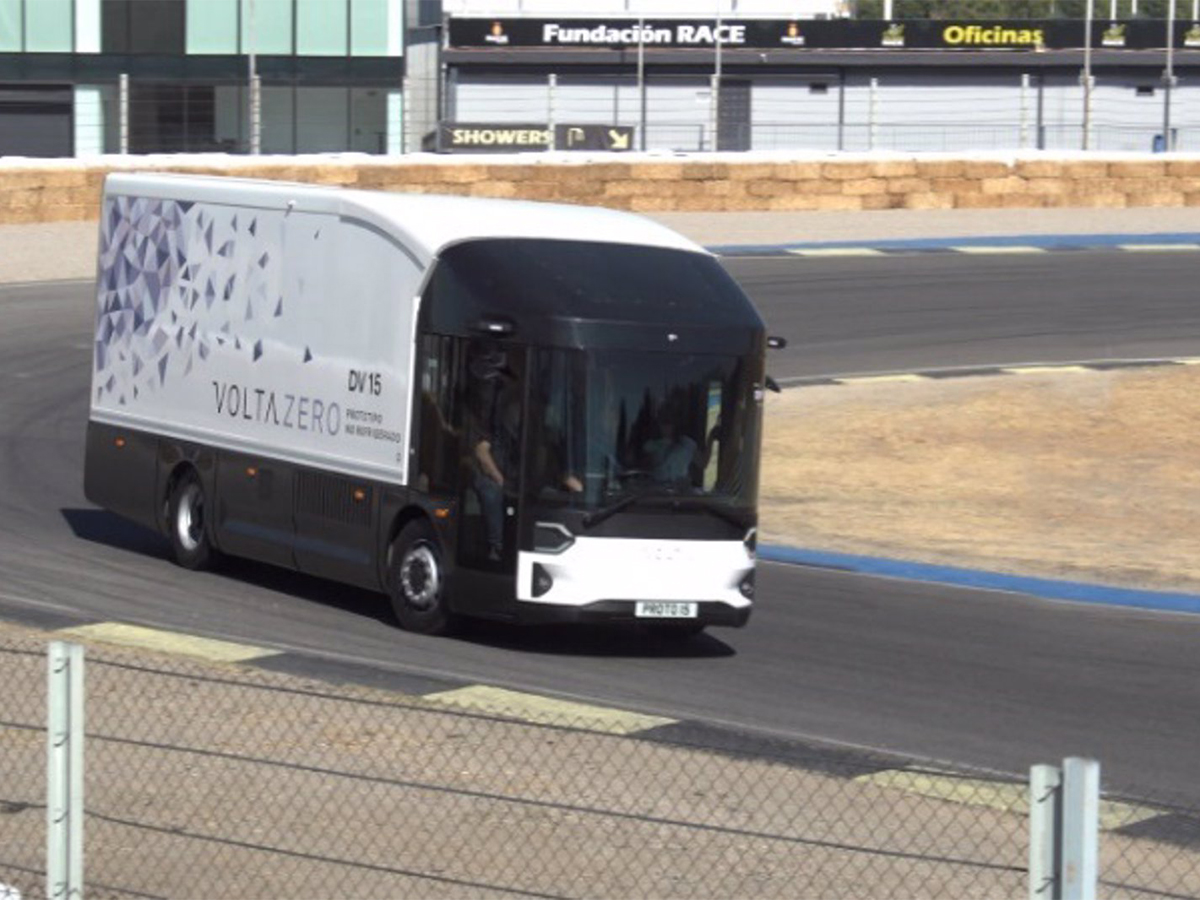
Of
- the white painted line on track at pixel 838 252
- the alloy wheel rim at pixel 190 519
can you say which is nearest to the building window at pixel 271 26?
the white painted line on track at pixel 838 252

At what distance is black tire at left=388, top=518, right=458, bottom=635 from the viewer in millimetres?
15789

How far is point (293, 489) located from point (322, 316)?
1222mm

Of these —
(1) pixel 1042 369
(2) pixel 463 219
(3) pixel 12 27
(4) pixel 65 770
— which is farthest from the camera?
(3) pixel 12 27

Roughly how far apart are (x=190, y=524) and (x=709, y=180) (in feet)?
75.2

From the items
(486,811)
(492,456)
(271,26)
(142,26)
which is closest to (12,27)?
(142,26)

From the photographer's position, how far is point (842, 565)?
62.9 feet

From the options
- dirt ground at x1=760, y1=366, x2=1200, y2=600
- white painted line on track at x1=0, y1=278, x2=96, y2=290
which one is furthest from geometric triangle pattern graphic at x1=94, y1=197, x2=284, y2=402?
white painted line on track at x1=0, y1=278, x2=96, y2=290

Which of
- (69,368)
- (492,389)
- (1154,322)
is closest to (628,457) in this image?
(492,389)

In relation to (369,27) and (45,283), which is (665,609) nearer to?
(45,283)

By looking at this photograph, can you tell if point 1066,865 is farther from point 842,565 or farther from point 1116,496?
point 1116,496

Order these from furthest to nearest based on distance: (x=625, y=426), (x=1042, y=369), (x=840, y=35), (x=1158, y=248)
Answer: (x=840, y=35) → (x=1158, y=248) → (x=1042, y=369) → (x=625, y=426)

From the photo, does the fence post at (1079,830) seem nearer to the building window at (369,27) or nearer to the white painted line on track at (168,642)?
the white painted line on track at (168,642)

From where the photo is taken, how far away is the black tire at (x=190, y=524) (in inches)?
715

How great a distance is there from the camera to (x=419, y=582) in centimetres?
1595
